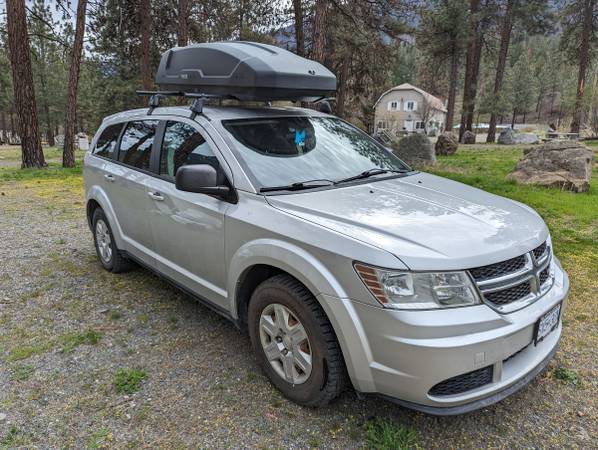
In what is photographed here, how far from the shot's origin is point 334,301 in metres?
2.31

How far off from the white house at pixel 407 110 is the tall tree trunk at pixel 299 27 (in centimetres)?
4614

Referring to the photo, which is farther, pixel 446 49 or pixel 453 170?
pixel 446 49

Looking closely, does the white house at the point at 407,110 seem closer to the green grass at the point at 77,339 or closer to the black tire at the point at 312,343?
the green grass at the point at 77,339

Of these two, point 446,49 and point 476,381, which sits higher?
point 446,49

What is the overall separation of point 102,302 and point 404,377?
3.13 metres

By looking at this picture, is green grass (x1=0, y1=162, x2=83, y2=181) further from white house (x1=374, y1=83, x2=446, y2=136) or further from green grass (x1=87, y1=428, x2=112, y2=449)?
white house (x1=374, y1=83, x2=446, y2=136)

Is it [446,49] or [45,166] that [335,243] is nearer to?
[45,166]

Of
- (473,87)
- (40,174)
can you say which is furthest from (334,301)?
(473,87)

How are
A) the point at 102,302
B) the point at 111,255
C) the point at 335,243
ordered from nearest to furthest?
1. the point at 335,243
2. the point at 102,302
3. the point at 111,255

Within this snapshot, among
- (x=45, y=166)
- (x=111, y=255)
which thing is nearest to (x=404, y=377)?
(x=111, y=255)

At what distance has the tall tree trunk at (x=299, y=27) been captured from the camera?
16.6 m

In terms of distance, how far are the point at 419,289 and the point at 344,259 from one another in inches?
15.3

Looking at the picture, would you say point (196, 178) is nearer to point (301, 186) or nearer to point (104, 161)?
point (301, 186)

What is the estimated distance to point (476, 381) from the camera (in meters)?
2.25
